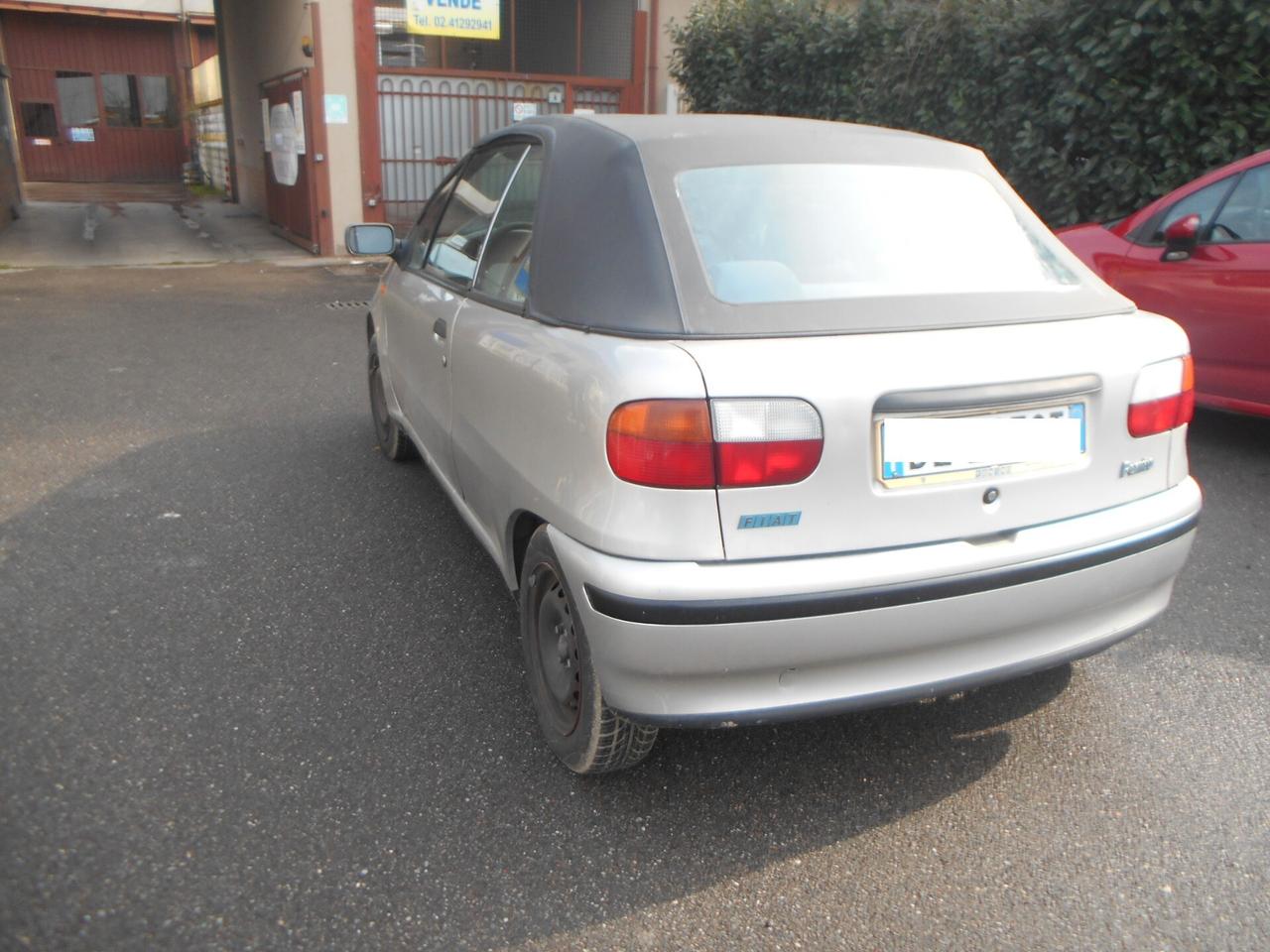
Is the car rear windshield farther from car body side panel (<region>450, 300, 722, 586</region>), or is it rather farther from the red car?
the red car

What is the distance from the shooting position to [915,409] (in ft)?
7.04

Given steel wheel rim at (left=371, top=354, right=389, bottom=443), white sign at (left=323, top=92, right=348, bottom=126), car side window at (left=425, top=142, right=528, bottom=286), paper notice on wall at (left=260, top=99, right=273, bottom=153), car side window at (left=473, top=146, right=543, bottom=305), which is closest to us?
car side window at (left=473, top=146, right=543, bottom=305)

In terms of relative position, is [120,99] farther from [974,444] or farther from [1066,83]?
[974,444]

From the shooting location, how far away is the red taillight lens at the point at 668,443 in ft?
6.74

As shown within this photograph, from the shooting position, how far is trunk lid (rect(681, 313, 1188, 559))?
82.4 inches

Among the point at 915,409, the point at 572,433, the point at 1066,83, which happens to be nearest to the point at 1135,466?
the point at 915,409

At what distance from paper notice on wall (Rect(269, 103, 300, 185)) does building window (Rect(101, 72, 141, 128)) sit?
11853 mm

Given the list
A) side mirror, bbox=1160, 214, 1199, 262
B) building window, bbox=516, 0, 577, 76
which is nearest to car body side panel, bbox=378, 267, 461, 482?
side mirror, bbox=1160, 214, 1199, 262

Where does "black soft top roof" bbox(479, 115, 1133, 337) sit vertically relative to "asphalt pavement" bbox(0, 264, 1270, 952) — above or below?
above

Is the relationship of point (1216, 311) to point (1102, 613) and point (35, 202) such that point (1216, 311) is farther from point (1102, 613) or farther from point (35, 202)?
point (35, 202)

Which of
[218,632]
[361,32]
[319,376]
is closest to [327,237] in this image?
[361,32]

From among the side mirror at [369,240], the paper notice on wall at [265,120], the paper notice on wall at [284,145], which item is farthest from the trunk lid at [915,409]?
the paper notice on wall at [265,120]

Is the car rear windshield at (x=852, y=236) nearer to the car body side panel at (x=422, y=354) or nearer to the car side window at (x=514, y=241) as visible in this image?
the car side window at (x=514, y=241)

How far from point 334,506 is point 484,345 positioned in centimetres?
181
